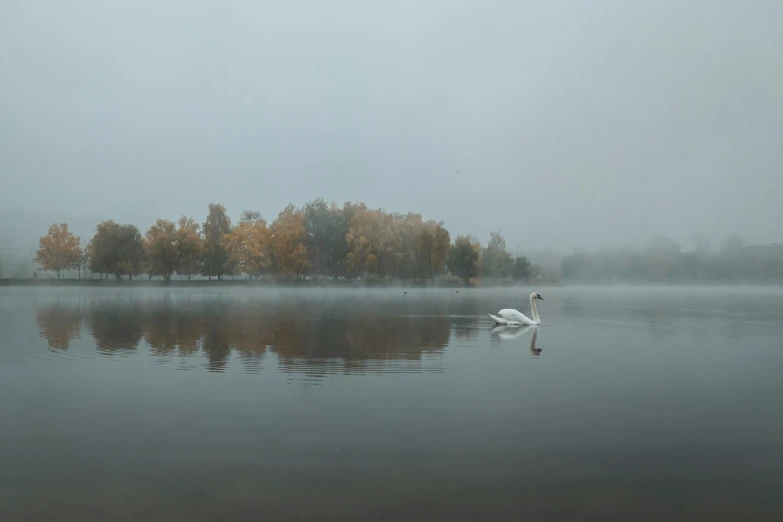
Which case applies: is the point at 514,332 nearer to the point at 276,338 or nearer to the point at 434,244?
the point at 276,338

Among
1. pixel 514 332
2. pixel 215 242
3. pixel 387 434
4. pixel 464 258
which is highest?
pixel 215 242

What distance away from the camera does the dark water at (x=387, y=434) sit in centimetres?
576

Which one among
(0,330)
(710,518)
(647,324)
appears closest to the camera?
(710,518)

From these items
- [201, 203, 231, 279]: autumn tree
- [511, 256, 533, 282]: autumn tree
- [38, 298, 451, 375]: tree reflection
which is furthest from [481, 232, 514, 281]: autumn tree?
[38, 298, 451, 375]: tree reflection

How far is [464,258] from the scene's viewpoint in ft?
310

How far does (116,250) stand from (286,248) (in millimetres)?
24100

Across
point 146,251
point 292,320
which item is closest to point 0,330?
point 292,320

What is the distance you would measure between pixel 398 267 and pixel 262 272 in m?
23.8

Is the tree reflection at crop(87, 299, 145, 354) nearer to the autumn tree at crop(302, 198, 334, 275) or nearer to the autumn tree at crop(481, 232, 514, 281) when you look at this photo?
the autumn tree at crop(302, 198, 334, 275)

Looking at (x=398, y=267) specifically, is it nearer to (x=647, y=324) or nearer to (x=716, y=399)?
(x=647, y=324)

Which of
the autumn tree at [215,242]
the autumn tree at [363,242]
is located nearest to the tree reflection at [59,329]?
the autumn tree at [363,242]

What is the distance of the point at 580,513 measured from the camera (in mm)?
5543

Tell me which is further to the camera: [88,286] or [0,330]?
[88,286]

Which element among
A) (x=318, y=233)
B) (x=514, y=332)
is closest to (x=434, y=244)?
(x=318, y=233)
